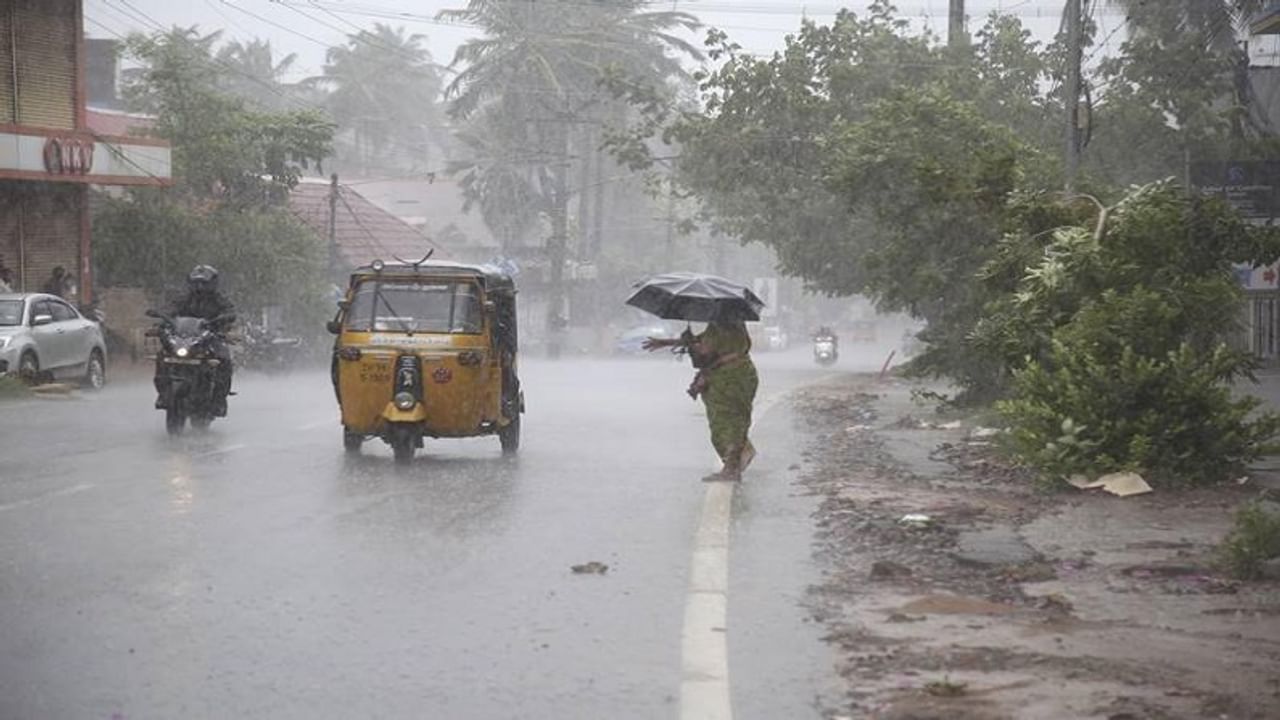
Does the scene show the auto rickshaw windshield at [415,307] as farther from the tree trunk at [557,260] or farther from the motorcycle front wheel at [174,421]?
the tree trunk at [557,260]

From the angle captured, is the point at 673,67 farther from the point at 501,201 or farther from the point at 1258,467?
the point at 1258,467

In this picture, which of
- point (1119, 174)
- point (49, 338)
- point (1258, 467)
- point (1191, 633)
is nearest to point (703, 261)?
point (1119, 174)

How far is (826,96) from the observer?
37938 millimetres

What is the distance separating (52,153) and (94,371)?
21.4 feet

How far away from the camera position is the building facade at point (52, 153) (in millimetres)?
33625

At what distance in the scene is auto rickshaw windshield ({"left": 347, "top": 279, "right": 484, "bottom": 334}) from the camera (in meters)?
16.0

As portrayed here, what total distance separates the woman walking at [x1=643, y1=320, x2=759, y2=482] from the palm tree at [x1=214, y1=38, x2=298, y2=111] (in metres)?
72.3

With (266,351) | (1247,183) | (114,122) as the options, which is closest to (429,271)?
(1247,183)

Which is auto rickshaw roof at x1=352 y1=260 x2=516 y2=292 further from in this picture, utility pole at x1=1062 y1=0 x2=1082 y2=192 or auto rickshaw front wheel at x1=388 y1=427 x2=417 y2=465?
utility pole at x1=1062 y1=0 x2=1082 y2=192

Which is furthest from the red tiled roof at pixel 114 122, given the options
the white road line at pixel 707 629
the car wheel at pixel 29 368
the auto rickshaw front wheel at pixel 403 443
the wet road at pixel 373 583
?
the white road line at pixel 707 629

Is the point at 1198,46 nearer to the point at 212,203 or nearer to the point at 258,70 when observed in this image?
the point at 212,203

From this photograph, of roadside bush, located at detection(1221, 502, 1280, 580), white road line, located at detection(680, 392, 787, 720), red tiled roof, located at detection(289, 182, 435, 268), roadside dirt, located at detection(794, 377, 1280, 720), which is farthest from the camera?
red tiled roof, located at detection(289, 182, 435, 268)

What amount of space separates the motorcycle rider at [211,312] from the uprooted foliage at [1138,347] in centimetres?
802

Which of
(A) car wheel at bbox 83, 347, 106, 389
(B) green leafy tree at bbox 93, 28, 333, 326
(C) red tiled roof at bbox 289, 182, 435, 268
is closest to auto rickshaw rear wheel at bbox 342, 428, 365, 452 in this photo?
(A) car wheel at bbox 83, 347, 106, 389
